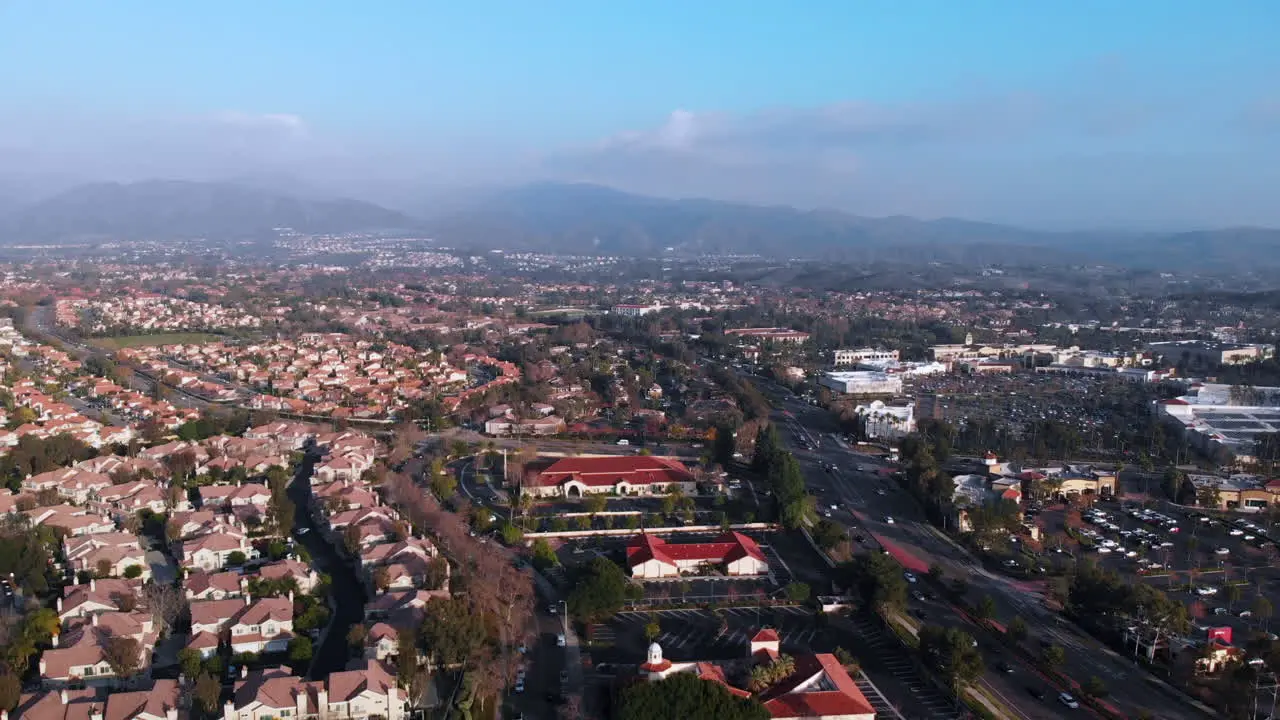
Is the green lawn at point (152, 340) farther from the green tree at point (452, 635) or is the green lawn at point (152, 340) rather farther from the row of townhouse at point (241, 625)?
the green tree at point (452, 635)

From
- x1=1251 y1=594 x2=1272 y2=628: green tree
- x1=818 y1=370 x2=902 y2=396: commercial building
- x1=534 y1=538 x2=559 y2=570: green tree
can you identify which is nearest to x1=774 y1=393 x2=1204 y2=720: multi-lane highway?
x1=1251 y1=594 x2=1272 y2=628: green tree

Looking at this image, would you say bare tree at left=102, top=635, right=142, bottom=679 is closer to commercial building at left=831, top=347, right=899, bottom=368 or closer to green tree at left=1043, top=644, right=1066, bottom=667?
green tree at left=1043, top=644, right=1066, bottom=667

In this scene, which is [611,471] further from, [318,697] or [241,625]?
[318,697]

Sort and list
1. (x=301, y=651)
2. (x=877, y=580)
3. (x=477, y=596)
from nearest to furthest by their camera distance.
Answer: (x=301, y=651), (x=477, y=596), (x=877, y=580)

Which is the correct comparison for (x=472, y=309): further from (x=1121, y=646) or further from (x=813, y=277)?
(x=1121, y=646)

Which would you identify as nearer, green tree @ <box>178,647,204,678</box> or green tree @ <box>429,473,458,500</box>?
green tree @ <box>178,647,204,678</box>

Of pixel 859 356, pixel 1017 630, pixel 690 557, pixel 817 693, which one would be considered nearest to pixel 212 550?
pixel 690 557
